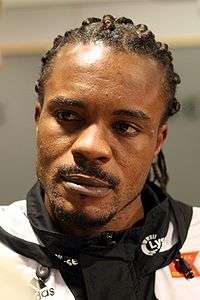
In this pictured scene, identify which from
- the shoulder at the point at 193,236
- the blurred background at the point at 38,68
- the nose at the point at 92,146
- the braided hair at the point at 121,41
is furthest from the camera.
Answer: the blurred background at the point at 38,68

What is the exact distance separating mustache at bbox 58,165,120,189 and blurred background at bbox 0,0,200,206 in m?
0.89

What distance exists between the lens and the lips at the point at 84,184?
79 centimetres

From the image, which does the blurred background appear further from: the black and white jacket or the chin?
the chin

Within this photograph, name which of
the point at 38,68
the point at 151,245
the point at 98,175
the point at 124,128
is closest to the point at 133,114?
the point at 124,128

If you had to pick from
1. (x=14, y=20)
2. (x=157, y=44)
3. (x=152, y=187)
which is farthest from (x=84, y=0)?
(x=152, y=187)

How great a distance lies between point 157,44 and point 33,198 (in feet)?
1.45

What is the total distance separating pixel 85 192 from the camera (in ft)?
2.60

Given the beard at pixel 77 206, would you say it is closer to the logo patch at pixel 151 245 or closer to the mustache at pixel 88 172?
the mustache at pixel 88 172

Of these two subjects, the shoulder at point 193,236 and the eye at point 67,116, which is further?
the shoulder at point 193,236

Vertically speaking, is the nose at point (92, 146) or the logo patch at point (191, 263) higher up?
the nose at point (92, 146)

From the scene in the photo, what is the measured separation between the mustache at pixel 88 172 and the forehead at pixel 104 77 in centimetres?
13

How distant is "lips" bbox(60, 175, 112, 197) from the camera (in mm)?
788

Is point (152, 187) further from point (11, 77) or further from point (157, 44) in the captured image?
point (11, 77)

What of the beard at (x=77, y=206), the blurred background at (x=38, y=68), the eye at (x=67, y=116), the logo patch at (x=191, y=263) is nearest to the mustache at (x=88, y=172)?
the beard at (x=77, y=206)
